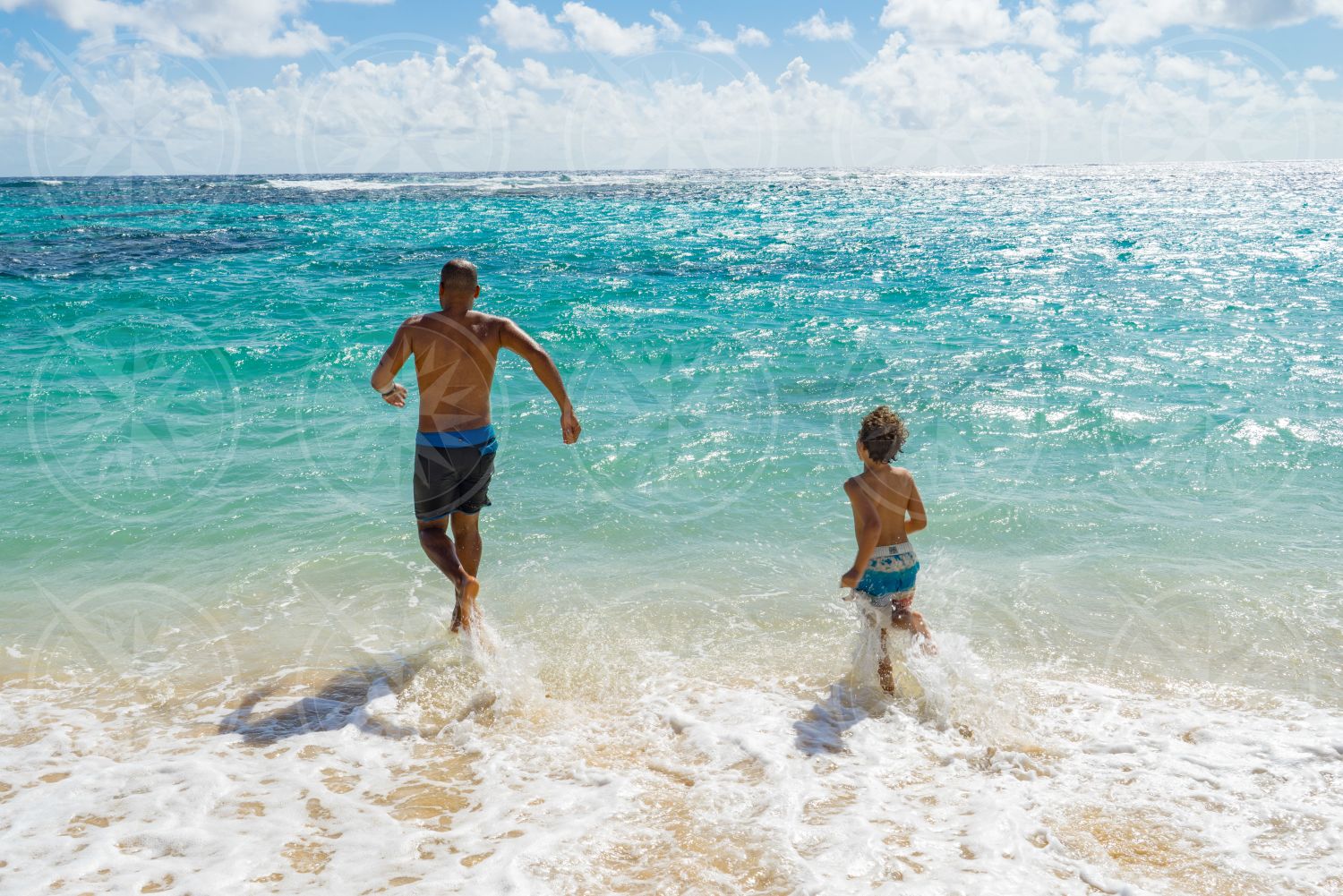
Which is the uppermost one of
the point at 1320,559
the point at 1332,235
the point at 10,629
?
the point at 1332,235

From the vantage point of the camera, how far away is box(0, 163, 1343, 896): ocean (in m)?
3.56

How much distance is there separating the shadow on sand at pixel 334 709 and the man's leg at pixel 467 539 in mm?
635

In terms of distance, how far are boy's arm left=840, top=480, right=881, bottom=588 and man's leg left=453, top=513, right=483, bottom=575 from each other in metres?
2.24

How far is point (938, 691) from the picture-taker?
4.57 m

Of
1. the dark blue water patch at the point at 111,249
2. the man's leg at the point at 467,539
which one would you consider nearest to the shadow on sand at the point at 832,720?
the man's leg at the point at 467,539

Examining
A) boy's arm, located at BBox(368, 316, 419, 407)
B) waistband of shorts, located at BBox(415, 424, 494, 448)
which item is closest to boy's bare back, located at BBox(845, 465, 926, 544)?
waistband of shorts, located at BBox(415, 424, 494, 448)

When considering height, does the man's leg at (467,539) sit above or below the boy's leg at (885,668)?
above

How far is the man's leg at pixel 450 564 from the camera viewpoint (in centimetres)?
513

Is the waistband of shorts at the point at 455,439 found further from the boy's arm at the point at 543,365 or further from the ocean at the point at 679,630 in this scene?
the ocean at the point at 679,630

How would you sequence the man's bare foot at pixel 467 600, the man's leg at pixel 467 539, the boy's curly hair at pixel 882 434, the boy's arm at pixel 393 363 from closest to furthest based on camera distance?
the boy's curly hair at pixel 882 434 → the boy's arm at pixel 393 363 → the man's bare foot at pixel 467 600 → the man's leg at pixel 467 539

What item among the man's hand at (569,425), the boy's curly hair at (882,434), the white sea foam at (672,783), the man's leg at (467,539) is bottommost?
the white sea foam at (672,783)

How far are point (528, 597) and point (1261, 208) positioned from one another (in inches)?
2357

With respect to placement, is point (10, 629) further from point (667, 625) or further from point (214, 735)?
point (667, 625)

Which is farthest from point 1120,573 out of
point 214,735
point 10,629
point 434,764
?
point 10,629
